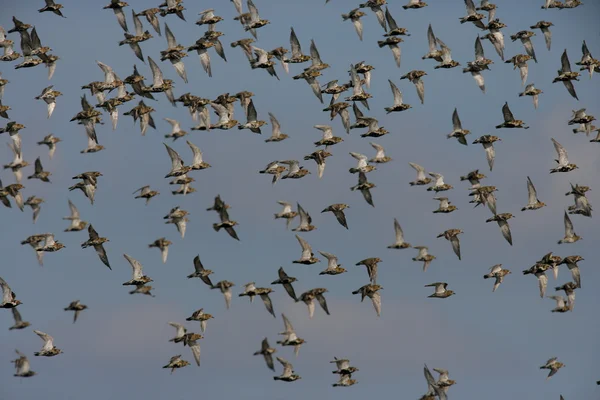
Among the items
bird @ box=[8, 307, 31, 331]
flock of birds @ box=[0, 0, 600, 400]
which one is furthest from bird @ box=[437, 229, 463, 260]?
bird @ box=[8, 307, 31, 331]

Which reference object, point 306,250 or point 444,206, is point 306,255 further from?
point 444,206

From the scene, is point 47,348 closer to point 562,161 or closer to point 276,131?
point 276,131

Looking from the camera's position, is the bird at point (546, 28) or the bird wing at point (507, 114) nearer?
the bird wing at point (507, 114)

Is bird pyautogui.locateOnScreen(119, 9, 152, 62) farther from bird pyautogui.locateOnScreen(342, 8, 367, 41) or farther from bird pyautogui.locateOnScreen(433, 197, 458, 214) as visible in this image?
bird pyautogui.locateOnScreen(433, 197, 458, 214)

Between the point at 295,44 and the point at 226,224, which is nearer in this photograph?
the point at 226,224

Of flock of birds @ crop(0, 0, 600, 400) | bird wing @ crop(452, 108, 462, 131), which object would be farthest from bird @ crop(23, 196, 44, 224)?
bird wing @ crop(452, 108, 462, 131)

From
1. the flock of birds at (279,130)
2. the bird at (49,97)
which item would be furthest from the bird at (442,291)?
the bird at (49,97)

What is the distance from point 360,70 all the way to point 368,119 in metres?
2.88

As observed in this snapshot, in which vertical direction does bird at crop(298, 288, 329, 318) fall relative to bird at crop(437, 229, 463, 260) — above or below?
below

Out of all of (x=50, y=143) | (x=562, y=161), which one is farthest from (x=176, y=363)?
(x=562, y=161)

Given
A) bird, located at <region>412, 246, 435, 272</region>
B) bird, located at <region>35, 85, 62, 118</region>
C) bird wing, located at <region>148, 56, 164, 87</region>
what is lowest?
bird, located at <region>412, 246, 435, 272</region>

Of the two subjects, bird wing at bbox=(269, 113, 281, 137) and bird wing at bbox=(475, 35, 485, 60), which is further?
bird wing at bbox=(475, 35, 485, 60)

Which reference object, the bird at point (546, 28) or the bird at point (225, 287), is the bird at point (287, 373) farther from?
the bird at point (546, 28)

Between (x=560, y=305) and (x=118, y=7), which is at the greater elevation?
(x=118, y=7)
